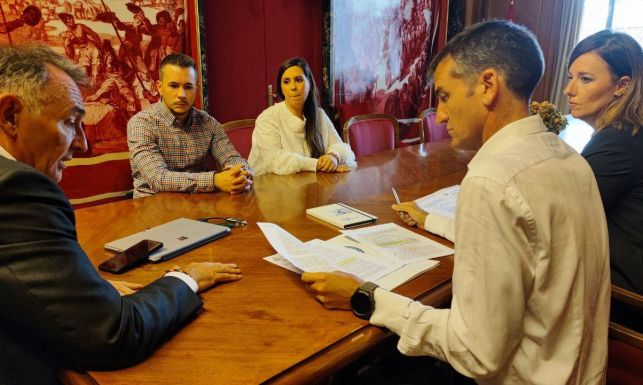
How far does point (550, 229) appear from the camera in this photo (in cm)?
85

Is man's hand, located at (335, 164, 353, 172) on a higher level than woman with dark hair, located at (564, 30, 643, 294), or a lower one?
lower

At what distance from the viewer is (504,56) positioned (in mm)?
979

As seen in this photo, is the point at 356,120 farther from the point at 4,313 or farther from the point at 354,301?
the point at 4,313

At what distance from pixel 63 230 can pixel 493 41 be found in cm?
93

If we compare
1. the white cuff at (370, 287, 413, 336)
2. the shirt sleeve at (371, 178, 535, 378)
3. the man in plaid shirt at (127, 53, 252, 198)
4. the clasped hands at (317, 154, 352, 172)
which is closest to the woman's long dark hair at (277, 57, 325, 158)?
the clasped hands at (317, 154, 352, 172)

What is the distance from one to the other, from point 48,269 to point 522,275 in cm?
83

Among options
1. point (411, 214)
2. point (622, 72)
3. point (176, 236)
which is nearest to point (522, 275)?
point (411, 214)

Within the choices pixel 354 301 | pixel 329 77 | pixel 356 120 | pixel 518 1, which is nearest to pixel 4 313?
pixel 354 301

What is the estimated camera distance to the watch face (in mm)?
1021

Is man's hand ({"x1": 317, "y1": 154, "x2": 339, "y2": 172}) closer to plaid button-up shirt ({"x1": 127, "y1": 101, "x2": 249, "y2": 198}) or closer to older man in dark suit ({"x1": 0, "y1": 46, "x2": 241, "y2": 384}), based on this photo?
plaid button-up shirt ({"x1": 127, "y1": 101, "x2": 249, "y2": 198})

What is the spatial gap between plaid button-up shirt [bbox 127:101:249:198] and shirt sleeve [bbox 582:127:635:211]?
1511mm

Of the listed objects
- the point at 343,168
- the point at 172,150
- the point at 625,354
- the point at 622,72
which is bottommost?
the point at 625,354

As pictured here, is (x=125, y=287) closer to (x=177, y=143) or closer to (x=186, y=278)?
(x=186, y=278)

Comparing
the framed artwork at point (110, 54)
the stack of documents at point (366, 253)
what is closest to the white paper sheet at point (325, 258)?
the stack of documents at point (366, 253)
